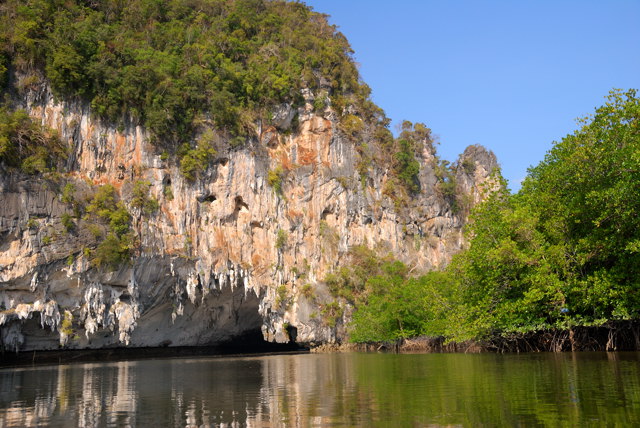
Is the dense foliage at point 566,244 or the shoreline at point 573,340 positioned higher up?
the dense foliage at point 566,244

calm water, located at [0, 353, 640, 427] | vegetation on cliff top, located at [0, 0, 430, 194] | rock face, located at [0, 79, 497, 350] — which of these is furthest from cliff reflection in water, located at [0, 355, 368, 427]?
vegetation on cliff top, located at [0, 0, 430, 194]

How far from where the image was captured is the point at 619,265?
1725cm

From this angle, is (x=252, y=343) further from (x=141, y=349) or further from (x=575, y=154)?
(x=575, y=154)

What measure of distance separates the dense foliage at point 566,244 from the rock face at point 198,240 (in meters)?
22.9

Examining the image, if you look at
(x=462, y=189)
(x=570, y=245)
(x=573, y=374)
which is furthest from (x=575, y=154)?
(x=462, y=189)

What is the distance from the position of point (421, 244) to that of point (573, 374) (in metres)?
42.4

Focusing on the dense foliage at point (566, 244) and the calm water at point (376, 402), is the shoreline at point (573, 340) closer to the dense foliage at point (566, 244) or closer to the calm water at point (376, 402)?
the dense foliage at point (566, 244)

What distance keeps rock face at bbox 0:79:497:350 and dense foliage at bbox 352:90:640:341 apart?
22944mm

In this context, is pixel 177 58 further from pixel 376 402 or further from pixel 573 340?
pixel 376 402

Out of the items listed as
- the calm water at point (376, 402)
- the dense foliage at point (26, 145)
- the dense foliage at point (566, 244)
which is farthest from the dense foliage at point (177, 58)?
the calm water at point (376, 402)

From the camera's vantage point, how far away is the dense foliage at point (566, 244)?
16.1 meters

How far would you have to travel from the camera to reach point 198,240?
40812mm

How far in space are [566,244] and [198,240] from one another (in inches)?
1147

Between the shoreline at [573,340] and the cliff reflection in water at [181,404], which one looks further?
the shoreline at [573,340]
